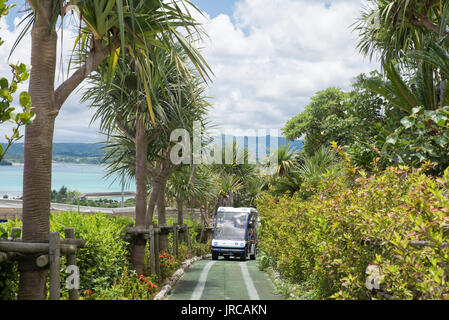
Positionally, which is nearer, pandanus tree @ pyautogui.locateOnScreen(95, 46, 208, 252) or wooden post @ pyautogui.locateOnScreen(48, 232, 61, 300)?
wooden post @ pyautogui.locateOnScreen(48, 232, 61, 300)

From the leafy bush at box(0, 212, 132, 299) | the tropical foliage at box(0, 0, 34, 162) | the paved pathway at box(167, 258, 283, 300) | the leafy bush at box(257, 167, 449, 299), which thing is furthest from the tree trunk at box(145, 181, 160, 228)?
the tropical foliage at box(0, 0, 34, 162)

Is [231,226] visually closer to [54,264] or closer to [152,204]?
[152,204]

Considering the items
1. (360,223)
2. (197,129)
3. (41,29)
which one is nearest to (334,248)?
(360,223)

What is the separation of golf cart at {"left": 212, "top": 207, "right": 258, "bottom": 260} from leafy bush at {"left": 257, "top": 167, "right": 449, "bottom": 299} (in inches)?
456

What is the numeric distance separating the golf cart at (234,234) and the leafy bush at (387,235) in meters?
11.6

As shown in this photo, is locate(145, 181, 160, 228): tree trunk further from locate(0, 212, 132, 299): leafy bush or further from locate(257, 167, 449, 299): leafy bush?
locate(257, 167, 449, 299): leafy bush

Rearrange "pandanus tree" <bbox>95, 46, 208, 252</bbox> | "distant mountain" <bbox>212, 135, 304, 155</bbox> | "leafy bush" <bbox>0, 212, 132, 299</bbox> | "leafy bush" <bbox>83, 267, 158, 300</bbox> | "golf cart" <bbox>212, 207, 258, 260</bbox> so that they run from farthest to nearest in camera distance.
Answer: "distant mountain" <bbox>212, 135, 304, 155</bbox> → "golf cart" <bbox>212, 207, 258, 260</bbox> → "pandanus tree" <bbox>95, 46, 208, 252</bbox> → "leafy bush" <bbox>83, 267, 158, 300</bbox> → "leafy bush" <bbox>0, 212, 132, 299</bbox>

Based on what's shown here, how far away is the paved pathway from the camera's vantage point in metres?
9.40

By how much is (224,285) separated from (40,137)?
7.45 m

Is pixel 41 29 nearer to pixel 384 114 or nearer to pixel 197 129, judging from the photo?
pixel 197 129

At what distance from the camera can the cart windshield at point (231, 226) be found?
20.0 metres

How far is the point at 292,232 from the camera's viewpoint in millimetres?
10438

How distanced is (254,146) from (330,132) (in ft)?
35.3

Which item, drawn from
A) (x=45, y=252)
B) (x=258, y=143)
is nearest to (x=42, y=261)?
(x=45, y=252)
